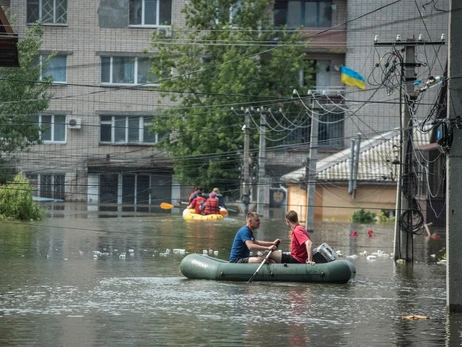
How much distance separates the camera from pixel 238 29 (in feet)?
191

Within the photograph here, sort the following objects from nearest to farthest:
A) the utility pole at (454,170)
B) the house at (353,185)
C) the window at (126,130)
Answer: the utility pole at (454,170)
the house at (353,185)
the window at (126,130)

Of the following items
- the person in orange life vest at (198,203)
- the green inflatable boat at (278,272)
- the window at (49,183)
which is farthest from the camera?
the window at (49,183)

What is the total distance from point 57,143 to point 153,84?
6.94 metres

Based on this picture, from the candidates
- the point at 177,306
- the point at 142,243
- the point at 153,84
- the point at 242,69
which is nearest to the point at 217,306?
the point at 177,306

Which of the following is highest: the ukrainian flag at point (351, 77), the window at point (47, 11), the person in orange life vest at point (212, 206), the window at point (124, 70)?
the window at point (47, 11)

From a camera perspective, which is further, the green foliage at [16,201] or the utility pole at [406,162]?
the green foliage at [16,201]

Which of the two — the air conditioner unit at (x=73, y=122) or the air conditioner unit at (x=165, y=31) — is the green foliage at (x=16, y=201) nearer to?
the air conditioner unit at (x=165, y=31)

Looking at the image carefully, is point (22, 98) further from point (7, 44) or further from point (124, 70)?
point (7, 44)

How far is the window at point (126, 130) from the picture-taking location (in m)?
65.1

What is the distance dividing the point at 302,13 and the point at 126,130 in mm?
12724

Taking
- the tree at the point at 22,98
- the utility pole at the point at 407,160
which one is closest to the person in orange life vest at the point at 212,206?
the tree at the point at 22,98

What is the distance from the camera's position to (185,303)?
62.4 feet

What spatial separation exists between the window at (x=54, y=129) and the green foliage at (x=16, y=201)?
20268 millimetres

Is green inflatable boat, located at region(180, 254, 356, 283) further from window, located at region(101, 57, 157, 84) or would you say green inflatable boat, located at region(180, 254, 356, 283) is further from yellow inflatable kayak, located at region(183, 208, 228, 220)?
window, located at region(101, 57, 157, 84)
